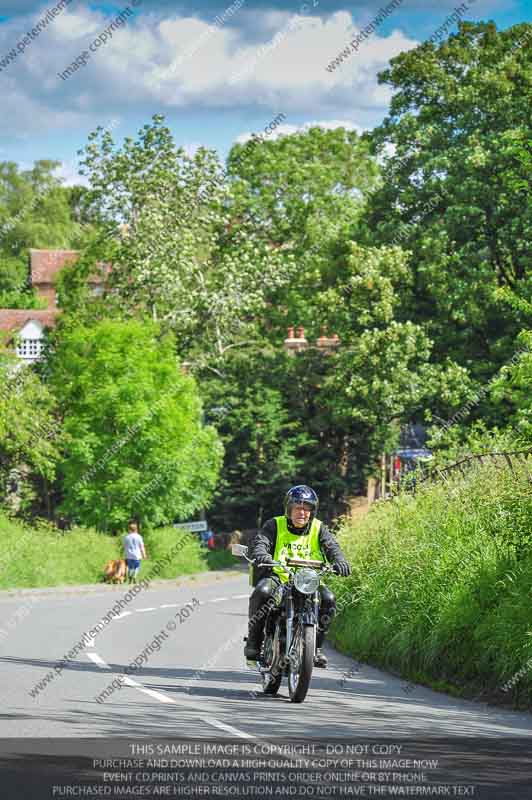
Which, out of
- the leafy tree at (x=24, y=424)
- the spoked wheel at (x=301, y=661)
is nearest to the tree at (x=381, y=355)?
the leafy tree at (x=24, y=424)

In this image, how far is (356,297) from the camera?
4931cm

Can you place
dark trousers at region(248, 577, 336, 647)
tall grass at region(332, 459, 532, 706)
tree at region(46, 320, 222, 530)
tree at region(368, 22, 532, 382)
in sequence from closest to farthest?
dark trousers at region(248, 577, 336, 647) → tall grass at region(332, 459, 532, 706) → tree at region(368, 22, 532, 382) → tree at region(46, 320, 222, 530)

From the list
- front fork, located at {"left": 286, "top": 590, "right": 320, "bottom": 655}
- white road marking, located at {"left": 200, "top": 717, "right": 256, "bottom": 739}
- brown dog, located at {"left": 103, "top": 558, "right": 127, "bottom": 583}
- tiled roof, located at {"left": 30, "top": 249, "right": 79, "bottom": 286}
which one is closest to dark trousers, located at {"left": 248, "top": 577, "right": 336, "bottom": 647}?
front fork, located at {"left": 286, "top": 590, "right": 320, "bottom": 655}

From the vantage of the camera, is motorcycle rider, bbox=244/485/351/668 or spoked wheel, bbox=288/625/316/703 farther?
motorcycle rider, bbox=244/485/351/668

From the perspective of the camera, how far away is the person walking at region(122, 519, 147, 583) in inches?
1633

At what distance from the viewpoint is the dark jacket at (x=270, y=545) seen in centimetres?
1359

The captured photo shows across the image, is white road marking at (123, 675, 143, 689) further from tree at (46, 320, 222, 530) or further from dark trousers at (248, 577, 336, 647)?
tree at (46, 320, 222, 530)

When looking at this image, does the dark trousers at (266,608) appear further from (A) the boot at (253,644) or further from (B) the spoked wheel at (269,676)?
(B) the spoked wheel at (269,676)

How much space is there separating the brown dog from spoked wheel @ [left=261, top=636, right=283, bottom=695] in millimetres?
29121

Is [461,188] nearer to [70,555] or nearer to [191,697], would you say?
[70,555]

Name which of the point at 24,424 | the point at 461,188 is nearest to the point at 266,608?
the point at 461,188

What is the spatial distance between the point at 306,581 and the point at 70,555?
3080cm

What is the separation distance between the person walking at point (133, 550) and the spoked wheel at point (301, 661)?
2815 centimetres

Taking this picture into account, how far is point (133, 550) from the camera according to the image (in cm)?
4184
